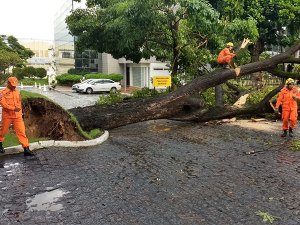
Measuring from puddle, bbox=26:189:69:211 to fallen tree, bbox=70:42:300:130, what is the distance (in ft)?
17.0

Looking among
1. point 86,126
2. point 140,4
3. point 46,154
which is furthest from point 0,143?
point 140,4

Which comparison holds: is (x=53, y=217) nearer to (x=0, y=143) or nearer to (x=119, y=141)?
(x=0, y=143)

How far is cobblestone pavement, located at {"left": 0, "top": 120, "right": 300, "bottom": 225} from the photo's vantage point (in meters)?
4.89

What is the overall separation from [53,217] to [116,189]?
134 centimetres

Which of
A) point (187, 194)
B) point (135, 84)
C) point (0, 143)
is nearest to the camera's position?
point (187, 194)

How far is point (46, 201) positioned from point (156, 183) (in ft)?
6.09

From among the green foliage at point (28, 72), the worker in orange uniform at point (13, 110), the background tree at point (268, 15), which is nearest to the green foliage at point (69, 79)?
the green foliage at point (28, 72)

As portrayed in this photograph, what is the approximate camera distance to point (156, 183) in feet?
20.6

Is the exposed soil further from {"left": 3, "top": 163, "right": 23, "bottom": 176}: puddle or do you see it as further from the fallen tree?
{"left": 3, "top": 163, "right": 23, "bottom": 176}: puddle

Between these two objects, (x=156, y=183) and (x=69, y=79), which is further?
(x=69, y=79)

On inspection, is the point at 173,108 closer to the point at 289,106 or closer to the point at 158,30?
the point at 289,106

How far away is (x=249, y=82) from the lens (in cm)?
2248

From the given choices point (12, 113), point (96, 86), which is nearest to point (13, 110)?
point (12, 113)

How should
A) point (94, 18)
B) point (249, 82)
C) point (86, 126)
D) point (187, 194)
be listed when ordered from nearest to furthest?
point (187, 194) → point (86, 126) → point (94, 18) → point (249, 82)
